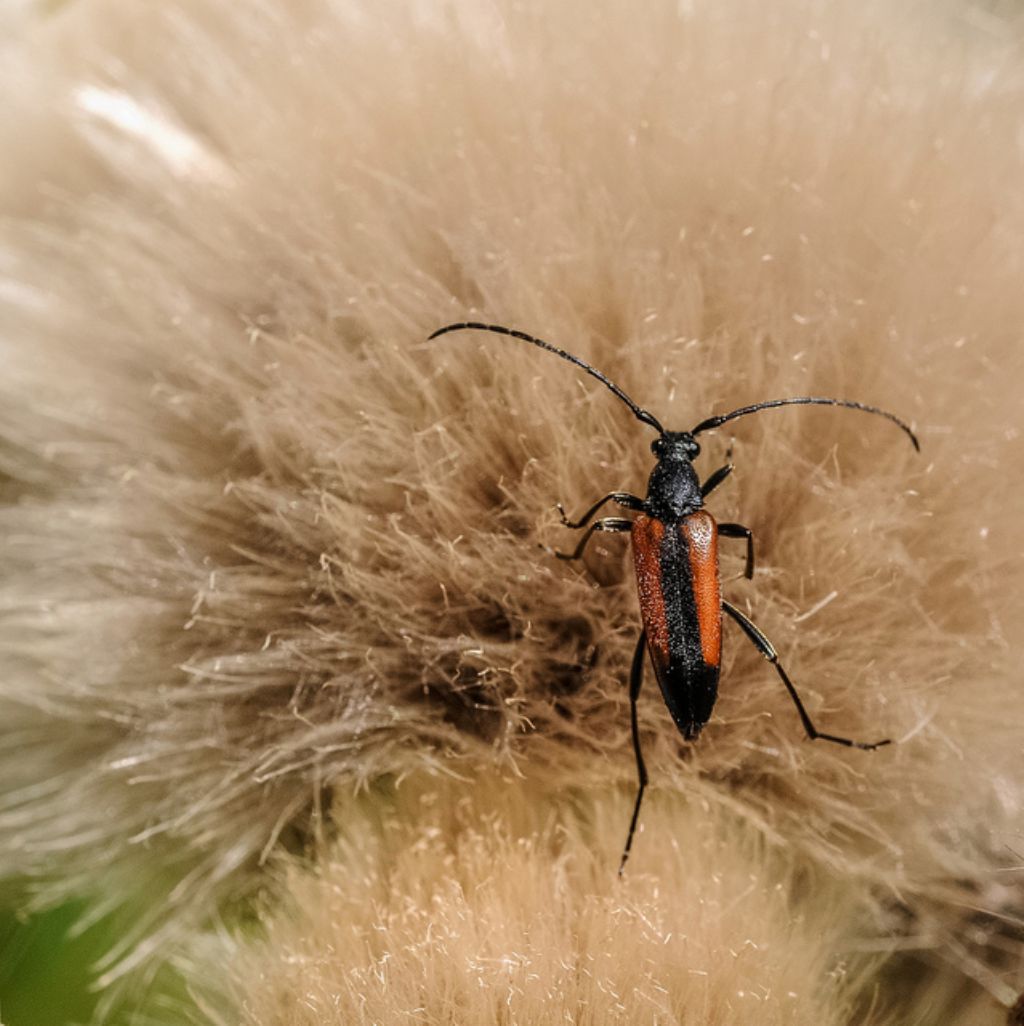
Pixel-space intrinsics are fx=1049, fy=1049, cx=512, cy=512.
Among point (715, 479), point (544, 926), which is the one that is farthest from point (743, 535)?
point (544, 926)

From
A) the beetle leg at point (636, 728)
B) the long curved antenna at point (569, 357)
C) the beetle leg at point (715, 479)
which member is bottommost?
the beetle leg at point (636, 728)

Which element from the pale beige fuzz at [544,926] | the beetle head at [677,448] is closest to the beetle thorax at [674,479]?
the beetle head at [677,448]

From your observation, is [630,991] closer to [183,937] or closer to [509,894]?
[509,894]

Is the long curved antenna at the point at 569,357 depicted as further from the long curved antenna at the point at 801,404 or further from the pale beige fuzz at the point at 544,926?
the pale beige fuzz at the point at 544,926

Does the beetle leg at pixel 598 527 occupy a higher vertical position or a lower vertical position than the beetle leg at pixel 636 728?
higher

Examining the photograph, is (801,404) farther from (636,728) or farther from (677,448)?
(636,728)

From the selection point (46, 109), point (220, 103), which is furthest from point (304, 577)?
point (46, 109)
